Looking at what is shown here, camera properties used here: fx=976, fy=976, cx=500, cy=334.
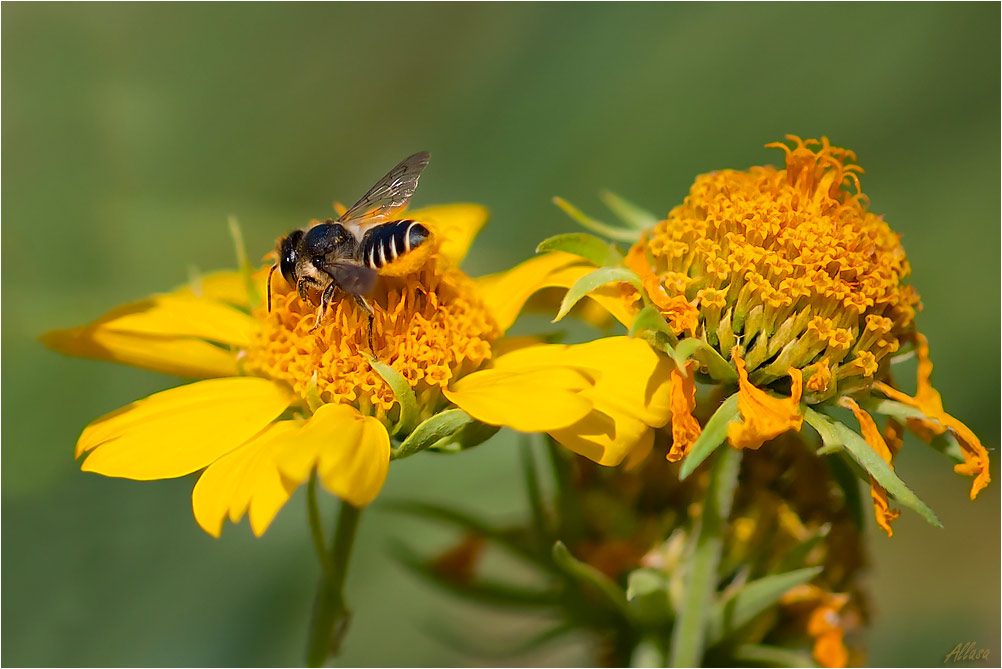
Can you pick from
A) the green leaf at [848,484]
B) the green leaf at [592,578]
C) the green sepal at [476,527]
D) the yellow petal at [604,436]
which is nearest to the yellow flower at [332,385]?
the yellow petal at [604,436]

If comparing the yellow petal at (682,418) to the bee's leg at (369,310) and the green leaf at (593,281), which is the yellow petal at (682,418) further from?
the bee's leg at (369,310)

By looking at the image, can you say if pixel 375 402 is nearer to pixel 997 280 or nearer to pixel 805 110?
pixel 805 110

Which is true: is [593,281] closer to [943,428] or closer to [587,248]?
[587,248]

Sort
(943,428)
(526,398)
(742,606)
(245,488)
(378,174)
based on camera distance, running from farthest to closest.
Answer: (378,174) → (742,606) → (943,428) → (526,398) → (245,488)

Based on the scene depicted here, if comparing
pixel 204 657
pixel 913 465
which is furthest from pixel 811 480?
pixel 913 465

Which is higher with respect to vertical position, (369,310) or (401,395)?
(369,310)

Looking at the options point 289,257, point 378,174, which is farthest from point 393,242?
point 378,174

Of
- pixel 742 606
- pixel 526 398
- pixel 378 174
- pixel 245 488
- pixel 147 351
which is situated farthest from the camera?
pixel 378 174
